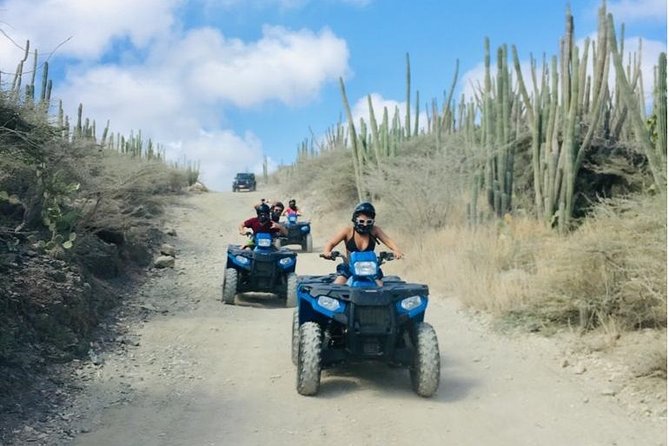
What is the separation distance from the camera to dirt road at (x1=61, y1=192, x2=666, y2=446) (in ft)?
16.5

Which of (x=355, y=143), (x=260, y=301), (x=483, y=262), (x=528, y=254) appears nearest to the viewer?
(x=528, y=254)

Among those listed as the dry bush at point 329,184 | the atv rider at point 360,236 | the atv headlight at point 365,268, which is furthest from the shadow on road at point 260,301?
the dry bush at point 329,184

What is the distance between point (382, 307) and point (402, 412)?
91 cm

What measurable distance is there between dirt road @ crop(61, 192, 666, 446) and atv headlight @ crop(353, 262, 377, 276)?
1074 mm

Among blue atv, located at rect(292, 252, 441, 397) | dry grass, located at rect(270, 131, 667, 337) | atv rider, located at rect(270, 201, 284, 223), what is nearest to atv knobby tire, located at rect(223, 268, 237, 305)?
dry grass, located at rect(270, 131, 667, 337)

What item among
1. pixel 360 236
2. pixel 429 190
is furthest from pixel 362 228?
pixel 429 190

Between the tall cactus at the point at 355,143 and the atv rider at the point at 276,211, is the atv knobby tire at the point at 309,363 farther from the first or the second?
the tall cactus at the point at 355,143

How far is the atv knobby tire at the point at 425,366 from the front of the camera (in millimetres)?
5777

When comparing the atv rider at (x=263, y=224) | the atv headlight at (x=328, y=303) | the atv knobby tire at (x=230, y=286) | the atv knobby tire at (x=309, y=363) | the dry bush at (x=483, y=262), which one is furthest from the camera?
the atv rider at (x=263, y=224)

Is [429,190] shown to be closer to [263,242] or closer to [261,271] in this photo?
[263,242]

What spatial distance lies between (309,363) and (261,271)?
519cm

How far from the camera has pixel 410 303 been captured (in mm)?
5977

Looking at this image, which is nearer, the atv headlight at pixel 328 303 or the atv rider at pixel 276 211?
the atv headlight at pixel 328 303

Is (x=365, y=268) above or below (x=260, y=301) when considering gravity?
above
